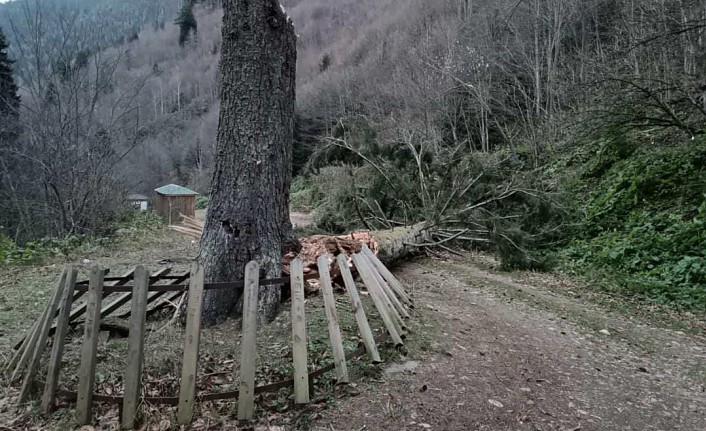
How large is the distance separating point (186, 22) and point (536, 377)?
232 ft

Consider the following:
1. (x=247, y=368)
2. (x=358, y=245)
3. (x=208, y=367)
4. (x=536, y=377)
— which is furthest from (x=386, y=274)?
(x=247, y=368)

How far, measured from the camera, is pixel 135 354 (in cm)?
257

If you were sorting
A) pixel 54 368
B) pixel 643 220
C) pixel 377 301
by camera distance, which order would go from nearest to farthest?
pixel 54 368
pixel 377 301
pixel 643 220

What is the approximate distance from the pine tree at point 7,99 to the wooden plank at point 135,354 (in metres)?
10.1

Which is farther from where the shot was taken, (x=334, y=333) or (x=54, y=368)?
(x=334, y=333)

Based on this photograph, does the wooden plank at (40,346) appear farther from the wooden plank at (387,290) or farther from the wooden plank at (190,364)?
the wooden plank at (387,290)

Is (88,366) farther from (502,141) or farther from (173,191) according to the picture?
(173,191)

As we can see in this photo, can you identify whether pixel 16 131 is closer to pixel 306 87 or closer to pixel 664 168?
pixel 664 168

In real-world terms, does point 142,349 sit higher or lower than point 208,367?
higher

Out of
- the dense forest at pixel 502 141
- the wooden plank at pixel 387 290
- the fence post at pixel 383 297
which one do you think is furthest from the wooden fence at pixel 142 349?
the dense forest at pixel 502 141

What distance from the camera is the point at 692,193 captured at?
8.34 metres

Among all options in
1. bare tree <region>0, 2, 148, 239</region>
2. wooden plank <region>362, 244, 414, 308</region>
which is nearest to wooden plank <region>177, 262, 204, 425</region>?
wooden plank <region>362, 244, 414, 308</region>

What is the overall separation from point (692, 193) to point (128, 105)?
46.7 ft

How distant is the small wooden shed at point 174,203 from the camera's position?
18.8 metres
